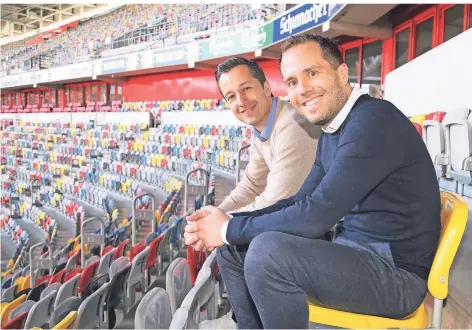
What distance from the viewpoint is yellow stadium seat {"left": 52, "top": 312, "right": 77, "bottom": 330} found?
6.31 ft

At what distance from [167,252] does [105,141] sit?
6.92m

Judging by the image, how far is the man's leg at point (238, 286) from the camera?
116 centimetres

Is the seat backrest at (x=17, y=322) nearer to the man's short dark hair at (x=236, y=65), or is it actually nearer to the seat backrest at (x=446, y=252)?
the man's short dark hair at (x=236, y=65)

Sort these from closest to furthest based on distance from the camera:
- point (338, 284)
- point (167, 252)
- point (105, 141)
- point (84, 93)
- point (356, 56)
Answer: point (338, 284)
point (167, 252)
point (356, 56)
point (105, 141)
point (84, 93)

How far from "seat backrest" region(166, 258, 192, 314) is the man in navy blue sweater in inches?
26.5

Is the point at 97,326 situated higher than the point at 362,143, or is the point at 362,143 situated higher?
the point at 362,143

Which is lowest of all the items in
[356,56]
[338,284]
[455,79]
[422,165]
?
[338,284]

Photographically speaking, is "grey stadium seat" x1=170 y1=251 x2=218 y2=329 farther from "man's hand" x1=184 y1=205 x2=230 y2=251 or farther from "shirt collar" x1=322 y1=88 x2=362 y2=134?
"shirt collar" x1=322 y1=88 x2=362 y2=134

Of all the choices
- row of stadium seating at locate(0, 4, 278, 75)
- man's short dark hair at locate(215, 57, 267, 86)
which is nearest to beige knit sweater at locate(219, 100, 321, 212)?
man's short dark hair at locate(215, 57, 267, 86)

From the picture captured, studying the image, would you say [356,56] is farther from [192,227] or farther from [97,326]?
[192,227]

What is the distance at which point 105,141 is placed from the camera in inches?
391

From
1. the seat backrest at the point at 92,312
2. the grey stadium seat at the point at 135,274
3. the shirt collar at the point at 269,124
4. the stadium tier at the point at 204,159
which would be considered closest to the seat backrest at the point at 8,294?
→ the stadium tier at the point at 204,159

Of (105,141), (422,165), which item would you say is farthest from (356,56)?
(422,165)

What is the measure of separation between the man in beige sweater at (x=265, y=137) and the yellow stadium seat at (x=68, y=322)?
94 cm
